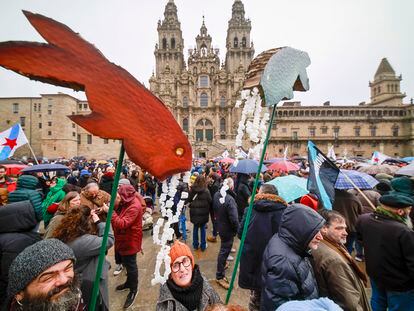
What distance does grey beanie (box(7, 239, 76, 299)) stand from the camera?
1236mm

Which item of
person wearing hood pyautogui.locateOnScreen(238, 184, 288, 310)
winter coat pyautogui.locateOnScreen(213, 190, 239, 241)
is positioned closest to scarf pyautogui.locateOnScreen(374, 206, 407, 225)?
person wearing hood pyautogui.locateOnScreen(238, 184, 288, 310)

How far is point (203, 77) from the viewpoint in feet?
156

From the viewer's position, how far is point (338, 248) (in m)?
2.05

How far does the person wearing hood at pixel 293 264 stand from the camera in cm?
176

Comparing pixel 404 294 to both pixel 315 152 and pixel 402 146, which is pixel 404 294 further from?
pixel 402 146

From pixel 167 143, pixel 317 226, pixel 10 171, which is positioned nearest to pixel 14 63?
pixel 167 143

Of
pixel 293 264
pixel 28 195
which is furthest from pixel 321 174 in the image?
pixel 28 195

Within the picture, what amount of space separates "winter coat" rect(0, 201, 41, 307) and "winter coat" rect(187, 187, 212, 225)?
307cm

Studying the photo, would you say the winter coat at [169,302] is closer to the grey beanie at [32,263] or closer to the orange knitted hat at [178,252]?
the orange knitted hat at [178,252]

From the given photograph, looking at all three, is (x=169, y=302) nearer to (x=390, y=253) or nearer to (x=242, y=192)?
(x=390, y=253)

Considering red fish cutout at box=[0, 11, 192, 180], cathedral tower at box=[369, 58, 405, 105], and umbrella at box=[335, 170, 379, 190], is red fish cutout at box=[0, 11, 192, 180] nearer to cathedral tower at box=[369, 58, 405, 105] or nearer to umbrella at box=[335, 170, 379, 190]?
umbrella at box=[335, 170, 379, 190]

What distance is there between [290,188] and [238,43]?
169ft

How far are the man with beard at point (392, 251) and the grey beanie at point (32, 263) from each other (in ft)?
10.3

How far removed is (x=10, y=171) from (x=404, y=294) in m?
11.5
